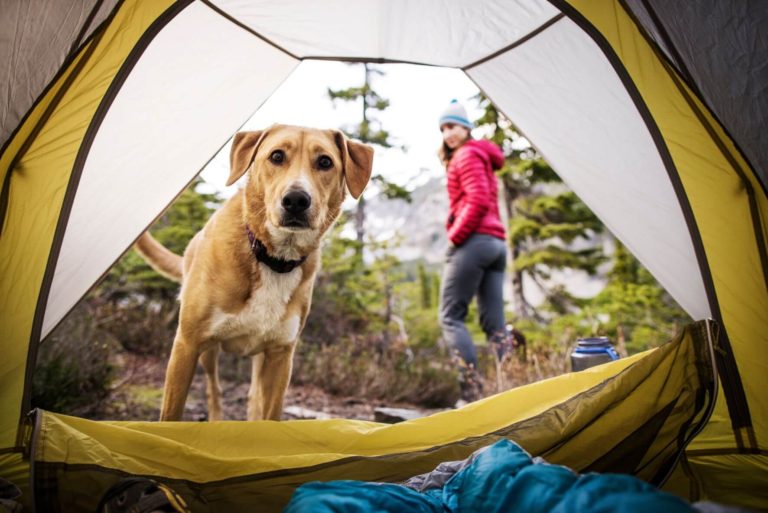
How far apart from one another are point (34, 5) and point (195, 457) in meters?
1.46

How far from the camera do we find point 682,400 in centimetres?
184

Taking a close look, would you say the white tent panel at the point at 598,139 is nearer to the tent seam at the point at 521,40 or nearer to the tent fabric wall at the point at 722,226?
the tent seam at the point at 521,40

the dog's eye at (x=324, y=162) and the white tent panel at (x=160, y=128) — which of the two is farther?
the dog's eye at (x=324, y=162)

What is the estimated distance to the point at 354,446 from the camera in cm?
206

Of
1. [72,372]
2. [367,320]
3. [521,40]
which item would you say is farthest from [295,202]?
[367,320]

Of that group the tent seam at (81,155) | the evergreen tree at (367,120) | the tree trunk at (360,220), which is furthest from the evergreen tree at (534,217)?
the tent seam at (81,155)

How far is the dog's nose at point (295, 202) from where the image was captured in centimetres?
238

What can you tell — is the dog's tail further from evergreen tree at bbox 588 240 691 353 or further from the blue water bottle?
evergreen tree at bbox 588 240 691 353

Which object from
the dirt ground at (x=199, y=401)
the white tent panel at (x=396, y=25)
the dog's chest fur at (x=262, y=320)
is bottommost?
the dirt ground at (x=199, y=401)

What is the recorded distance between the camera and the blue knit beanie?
13.0 ft

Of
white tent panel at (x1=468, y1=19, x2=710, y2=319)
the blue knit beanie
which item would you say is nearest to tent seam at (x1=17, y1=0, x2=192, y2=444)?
white tent panel at (x1=468, y1=19, x2=710, y2=319)

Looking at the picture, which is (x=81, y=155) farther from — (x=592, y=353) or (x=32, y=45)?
(x=592, y=353)

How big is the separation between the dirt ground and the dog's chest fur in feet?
5.20

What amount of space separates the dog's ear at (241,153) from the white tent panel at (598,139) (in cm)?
124
